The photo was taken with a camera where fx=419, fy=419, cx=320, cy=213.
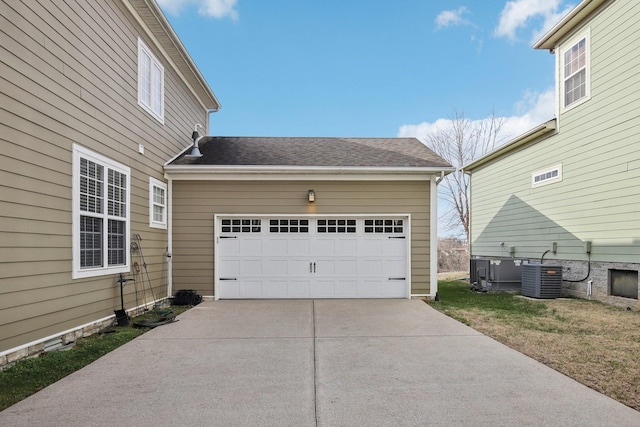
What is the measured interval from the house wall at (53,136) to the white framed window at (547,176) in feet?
31.8

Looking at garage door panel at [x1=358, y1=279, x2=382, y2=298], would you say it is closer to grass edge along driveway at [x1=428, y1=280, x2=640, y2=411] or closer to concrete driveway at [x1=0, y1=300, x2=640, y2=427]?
grass edge along driveway at [x1=428, y1=280, x2=640, y2=411]

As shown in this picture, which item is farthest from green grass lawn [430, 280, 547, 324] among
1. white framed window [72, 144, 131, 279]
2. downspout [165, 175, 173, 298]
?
white framed window [72, 144, 131, 279]

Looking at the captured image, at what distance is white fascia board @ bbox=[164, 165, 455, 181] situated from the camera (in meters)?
9.15

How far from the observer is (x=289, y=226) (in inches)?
377

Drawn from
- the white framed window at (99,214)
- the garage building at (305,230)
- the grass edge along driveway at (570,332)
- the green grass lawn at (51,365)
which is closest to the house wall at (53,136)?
the white framed window at (99,214)

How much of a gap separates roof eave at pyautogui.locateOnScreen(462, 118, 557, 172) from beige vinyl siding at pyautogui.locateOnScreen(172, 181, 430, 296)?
3.75 metres

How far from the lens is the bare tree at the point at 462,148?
24.0 meters

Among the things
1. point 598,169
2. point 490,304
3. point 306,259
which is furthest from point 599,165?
point 306,259

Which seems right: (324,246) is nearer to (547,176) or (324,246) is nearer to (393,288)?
(393,288)

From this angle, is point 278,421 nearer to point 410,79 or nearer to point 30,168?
point 30,168

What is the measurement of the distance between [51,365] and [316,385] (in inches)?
116

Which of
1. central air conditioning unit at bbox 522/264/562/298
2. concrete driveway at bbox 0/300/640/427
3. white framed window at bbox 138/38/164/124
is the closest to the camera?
concrete driveway at bbox 0/300/640/427

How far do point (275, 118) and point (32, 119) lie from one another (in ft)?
83.9

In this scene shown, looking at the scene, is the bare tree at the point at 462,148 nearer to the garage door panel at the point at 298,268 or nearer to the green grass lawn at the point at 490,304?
the green grass lawn at the point at 490,304
